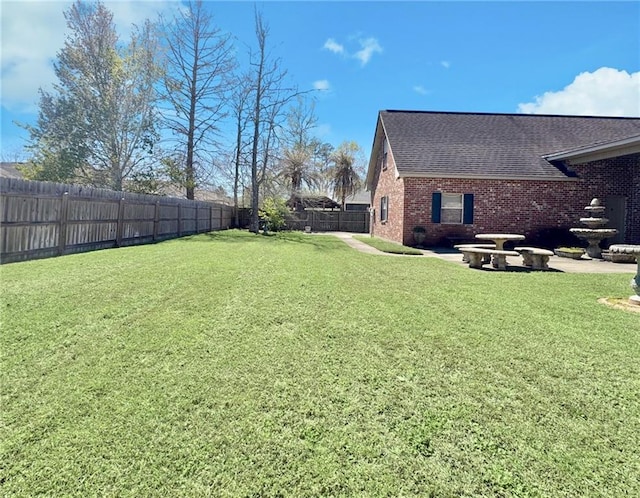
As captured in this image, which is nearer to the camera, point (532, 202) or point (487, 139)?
point (532, 202)

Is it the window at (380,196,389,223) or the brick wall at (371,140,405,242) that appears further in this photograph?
the window at (380,196,389,223)

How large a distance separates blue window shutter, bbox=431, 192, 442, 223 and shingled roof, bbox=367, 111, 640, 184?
755 mm

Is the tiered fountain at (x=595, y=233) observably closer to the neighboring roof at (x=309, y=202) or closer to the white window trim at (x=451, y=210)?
the white window trim at (x=451, y=210)

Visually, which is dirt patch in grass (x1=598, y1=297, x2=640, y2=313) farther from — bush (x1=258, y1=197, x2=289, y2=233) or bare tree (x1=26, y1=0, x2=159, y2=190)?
bare tree (x1=26, y1=0, x2=159, y2=190)

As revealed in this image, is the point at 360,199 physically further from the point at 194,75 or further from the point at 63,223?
the point at 63,223

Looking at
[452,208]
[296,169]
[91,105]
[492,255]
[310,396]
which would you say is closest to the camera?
[310,396]

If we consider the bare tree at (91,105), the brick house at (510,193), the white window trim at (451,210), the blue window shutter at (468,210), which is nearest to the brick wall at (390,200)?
the brick house at (510,193)

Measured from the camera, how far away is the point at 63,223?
29.1 feet

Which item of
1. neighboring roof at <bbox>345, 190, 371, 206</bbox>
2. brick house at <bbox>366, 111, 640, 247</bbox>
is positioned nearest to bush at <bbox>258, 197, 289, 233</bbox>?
brick house at <bbox>366, 111, 640, 247</bbox>

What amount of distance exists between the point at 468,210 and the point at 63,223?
1266 centimetres

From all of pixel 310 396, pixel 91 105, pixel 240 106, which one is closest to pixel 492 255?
pixel 310 396

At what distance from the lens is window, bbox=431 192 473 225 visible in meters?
13.6

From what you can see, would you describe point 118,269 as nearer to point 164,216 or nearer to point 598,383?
point 598,383

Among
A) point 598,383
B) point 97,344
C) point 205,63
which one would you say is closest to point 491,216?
point 598,383
